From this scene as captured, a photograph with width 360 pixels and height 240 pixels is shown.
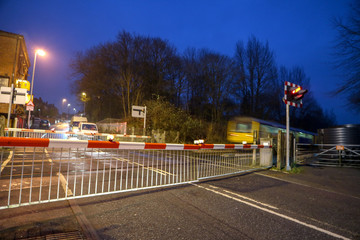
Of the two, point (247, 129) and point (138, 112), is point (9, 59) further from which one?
point (247, 129)

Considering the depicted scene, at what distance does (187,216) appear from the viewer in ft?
10.7

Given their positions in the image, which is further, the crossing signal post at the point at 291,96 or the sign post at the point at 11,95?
the sign post at the point at 11,95

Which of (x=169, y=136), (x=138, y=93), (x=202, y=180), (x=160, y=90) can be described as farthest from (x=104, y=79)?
(x=202, y=180)

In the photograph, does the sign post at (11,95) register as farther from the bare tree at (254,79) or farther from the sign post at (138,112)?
the bare tree at (254,79)

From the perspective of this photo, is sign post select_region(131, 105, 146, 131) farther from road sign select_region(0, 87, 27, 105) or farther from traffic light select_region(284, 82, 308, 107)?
traffic light select_region(284, 82, 308, 107)

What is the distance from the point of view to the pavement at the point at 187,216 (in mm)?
2666

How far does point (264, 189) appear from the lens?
5227mm

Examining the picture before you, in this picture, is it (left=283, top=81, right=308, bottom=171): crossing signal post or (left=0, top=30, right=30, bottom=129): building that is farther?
(left=0, top=30, right=30, bottom=129): building

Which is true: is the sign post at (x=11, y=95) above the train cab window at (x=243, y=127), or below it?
above

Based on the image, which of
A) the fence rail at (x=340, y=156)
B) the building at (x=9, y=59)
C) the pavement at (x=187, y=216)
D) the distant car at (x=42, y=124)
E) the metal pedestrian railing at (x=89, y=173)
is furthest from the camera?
the distant car at (x=42, y=124)

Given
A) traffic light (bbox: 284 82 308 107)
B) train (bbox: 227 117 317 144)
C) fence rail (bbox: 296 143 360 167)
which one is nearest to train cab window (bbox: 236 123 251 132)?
train (bbox: 227 117 317 144)

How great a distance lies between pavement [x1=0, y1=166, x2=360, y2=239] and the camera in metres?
2.67

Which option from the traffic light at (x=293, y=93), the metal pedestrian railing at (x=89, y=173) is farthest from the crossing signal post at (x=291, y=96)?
the metal pedestrian railing at (x=89, y=173)

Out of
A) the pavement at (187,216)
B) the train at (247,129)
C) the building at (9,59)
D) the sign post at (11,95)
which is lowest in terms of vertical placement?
the pavement at (187,216)
